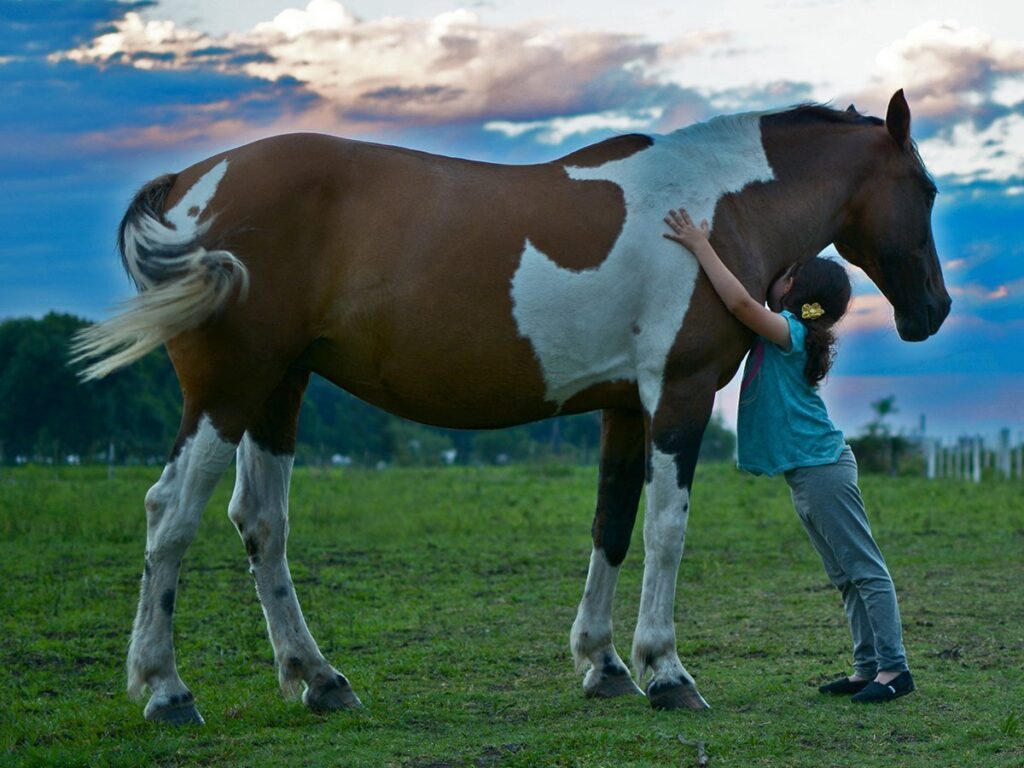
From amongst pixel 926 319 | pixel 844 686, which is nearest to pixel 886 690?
pixel 844 686

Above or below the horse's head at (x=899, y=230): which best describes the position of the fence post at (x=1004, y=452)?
below

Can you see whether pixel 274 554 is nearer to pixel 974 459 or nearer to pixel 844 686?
pixel 844 686

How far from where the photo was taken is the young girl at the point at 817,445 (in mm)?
4973

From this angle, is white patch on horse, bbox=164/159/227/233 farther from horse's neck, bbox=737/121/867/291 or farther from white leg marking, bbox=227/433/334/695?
horse's neck, bbox=737/121/867/291

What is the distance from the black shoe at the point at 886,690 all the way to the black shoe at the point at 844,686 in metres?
Result: 0.10

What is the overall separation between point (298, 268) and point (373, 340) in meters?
0.41

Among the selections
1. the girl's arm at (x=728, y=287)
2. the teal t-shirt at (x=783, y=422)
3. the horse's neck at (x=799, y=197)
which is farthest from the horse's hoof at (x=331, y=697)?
the horse's neck at (x=799, y=197)

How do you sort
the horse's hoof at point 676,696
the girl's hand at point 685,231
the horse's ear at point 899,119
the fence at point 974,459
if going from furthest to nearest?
the fence at point 974,459, the horse's ear at point 899,119, the girl's hand at point 685,231, the horse's hoof at point 676,696

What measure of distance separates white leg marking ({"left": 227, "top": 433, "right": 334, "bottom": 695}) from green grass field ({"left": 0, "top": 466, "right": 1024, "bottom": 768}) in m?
0.20

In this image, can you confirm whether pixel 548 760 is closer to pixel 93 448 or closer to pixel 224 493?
pixel 224 493

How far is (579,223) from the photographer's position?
4836 millimetres

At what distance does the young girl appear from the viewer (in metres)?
4.97

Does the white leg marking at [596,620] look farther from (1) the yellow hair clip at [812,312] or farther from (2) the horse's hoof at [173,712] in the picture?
(2) the horse's hoof at [173,712]

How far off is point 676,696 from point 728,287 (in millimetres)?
1677
